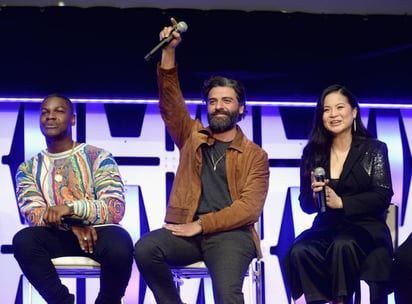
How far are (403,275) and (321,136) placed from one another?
0.94 m

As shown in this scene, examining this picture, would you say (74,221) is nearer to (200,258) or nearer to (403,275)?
(200,258)

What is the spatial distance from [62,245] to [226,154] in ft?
3.44

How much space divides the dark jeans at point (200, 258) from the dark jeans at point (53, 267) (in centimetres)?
10

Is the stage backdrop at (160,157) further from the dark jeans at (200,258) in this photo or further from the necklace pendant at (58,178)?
the dark jeans at (200,258)

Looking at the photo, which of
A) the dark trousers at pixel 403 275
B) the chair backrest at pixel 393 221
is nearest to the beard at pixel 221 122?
the chair backrest at pixel 393 221

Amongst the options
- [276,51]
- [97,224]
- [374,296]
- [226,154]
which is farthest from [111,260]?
[276,51]

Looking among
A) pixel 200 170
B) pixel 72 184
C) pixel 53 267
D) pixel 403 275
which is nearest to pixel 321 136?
pixel 200 170

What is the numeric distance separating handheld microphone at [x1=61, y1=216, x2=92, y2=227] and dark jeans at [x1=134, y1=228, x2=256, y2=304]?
342 mm

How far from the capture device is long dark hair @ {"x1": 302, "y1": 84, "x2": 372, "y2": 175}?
5.39 m

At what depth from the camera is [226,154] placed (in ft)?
17.6

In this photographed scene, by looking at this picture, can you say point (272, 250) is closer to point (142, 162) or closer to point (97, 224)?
point (142, 162)

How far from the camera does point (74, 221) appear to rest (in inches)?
202

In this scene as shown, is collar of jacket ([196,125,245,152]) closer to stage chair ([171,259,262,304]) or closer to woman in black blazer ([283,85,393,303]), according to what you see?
woman in black blazer ([283,85,393,303])

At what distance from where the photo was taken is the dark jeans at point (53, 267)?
16.4 feet
